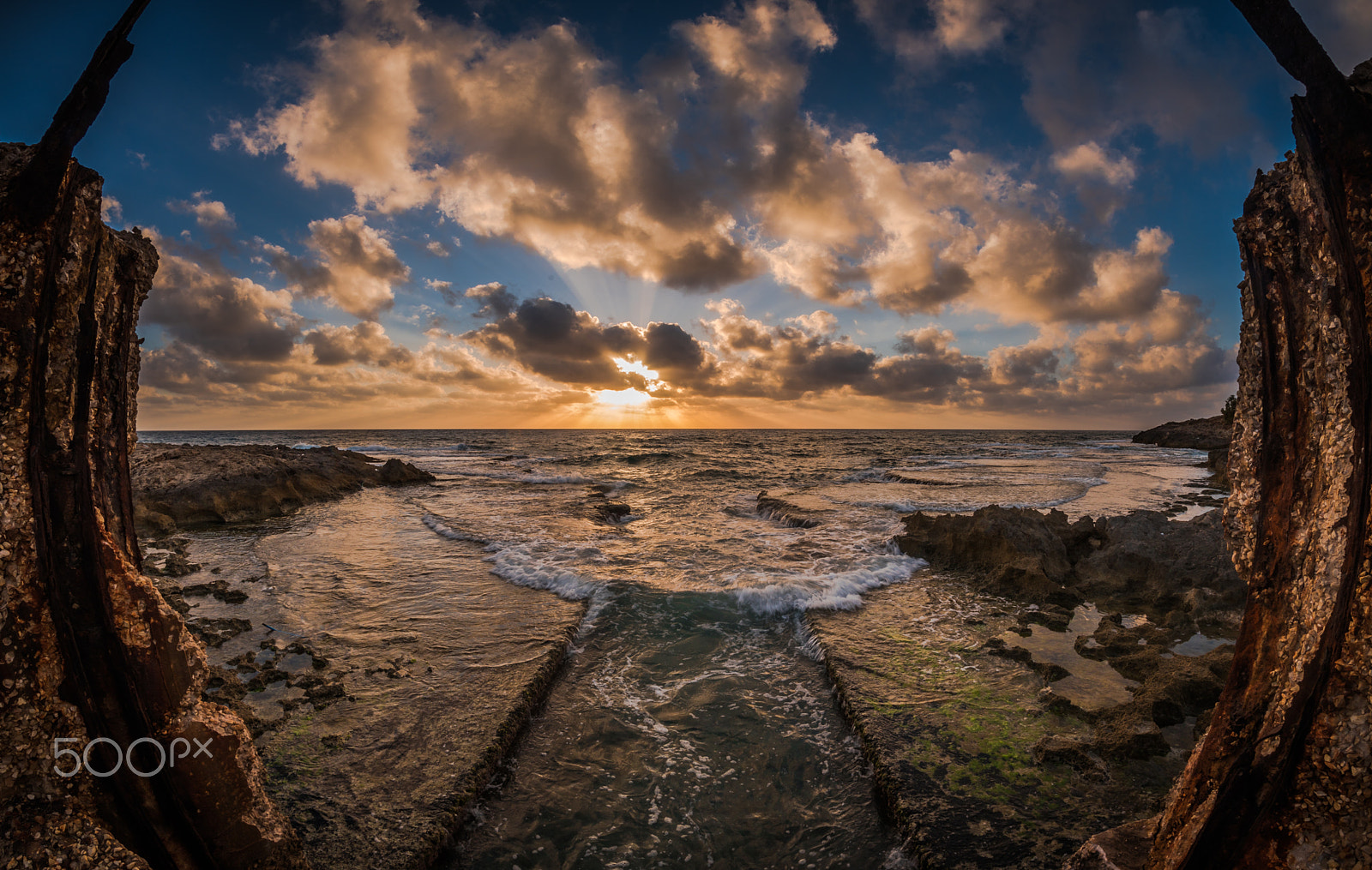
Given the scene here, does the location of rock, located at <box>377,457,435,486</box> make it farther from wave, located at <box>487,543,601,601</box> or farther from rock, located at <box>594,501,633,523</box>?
wave, located at <box>487,543,601,601</box>

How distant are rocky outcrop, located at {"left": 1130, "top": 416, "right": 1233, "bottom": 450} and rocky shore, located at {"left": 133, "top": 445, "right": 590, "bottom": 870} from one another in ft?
206

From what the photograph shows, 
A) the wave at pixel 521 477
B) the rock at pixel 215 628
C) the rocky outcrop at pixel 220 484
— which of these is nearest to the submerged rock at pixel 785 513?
the rock at pixel 215 628

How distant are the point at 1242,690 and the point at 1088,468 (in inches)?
1378

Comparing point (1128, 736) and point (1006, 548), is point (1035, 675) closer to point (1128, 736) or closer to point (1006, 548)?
point (1128, 736)

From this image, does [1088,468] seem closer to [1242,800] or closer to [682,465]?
[682,465]

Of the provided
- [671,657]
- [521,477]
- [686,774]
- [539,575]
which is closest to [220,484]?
[539,575]

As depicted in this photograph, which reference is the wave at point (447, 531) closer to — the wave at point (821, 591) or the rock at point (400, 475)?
the wave at point (821, 591)

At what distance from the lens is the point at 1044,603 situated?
7.62 metres

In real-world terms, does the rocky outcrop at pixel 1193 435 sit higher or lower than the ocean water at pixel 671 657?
higher

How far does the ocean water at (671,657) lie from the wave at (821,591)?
0.04 metres

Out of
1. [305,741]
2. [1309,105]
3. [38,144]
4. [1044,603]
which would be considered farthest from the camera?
[1044,603]

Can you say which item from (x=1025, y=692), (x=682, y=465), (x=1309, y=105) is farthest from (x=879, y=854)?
(x=682, y=465)

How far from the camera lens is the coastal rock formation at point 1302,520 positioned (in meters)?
1.69

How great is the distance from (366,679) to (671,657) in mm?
3176
